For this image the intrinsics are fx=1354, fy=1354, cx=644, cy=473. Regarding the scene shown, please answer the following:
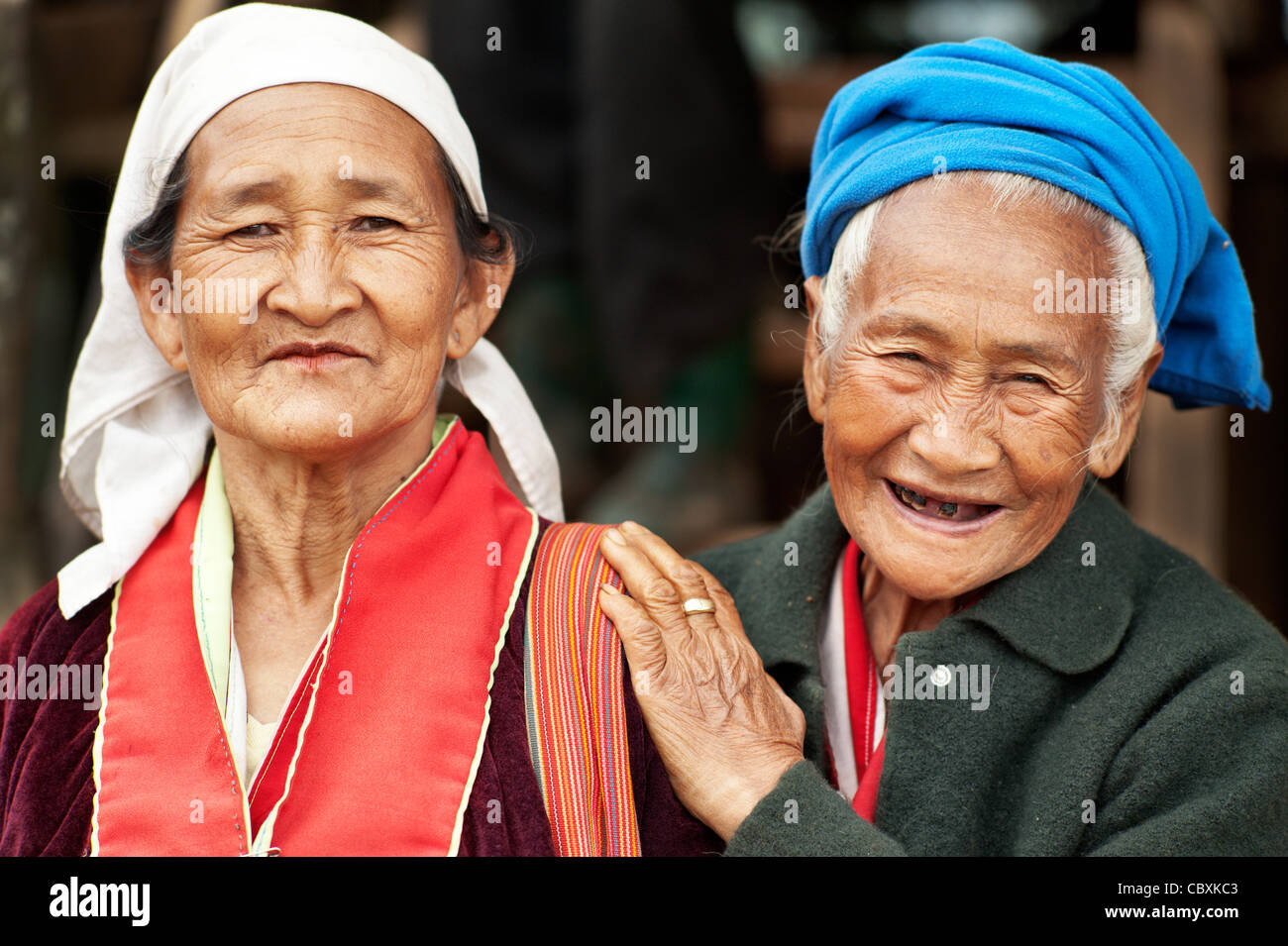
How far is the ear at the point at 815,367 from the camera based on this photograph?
243 centimetres

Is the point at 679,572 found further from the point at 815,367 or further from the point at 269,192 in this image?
the point at 269,192

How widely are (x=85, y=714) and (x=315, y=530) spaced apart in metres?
0.46

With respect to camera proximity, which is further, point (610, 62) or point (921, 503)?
point (610, 62)

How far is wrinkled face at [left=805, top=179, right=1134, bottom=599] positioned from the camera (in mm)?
Answer: 2145

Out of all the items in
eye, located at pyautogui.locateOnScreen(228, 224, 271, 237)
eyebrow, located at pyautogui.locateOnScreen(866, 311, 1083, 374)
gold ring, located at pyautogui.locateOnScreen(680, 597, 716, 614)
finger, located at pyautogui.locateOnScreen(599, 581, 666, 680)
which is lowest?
finger, located at pyautogui.locateOnScreen(599, 581, 666, 680)

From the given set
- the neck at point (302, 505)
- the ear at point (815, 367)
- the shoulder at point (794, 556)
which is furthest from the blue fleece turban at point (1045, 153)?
the neck at point (302, 505)

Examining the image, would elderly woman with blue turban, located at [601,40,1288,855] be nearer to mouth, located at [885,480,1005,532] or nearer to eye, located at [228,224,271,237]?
mouth, located at [885,480,1005,532]

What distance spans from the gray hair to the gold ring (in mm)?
524

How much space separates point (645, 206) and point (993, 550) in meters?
2.21

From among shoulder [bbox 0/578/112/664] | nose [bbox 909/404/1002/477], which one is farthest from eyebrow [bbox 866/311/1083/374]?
shoulder [bbox 0/578/112/664]

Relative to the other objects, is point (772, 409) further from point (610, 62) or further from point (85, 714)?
point (85, 714)

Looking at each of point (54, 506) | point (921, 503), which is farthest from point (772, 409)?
point (921, 503)

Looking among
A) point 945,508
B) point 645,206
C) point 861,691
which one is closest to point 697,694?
point 861,691

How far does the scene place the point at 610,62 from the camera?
13.7 ft
